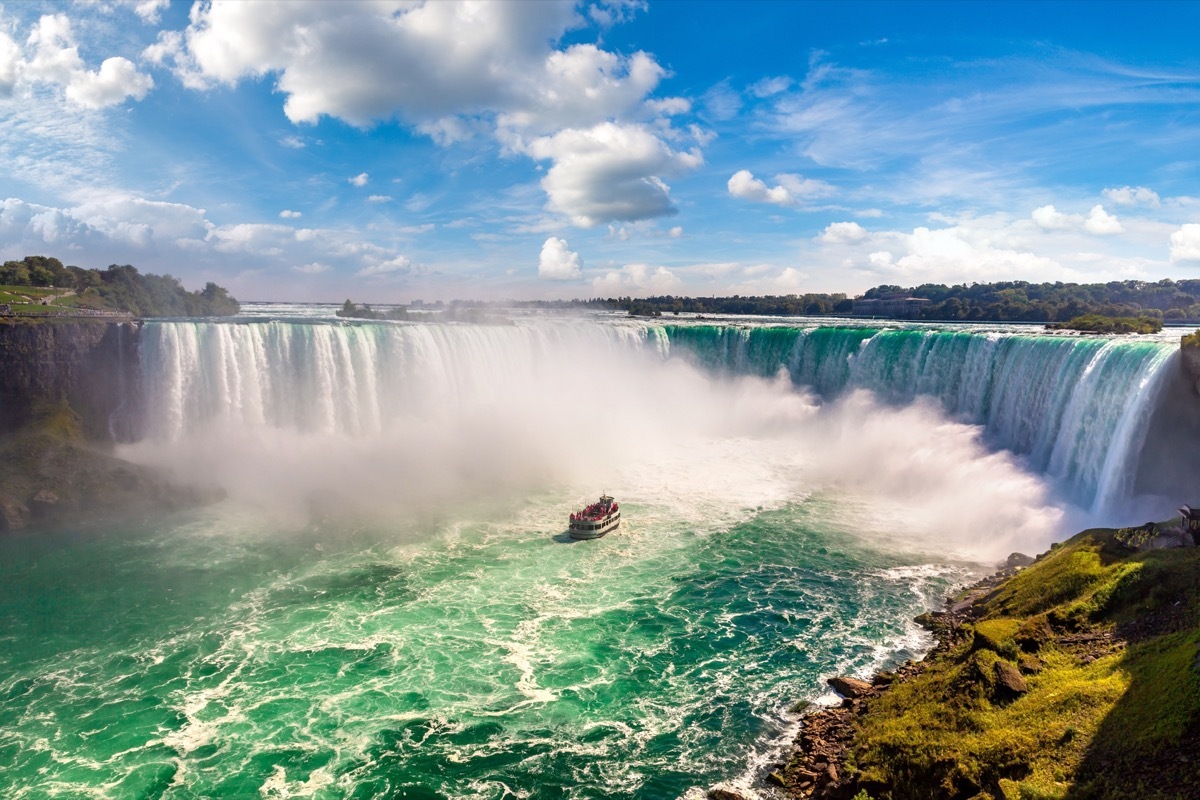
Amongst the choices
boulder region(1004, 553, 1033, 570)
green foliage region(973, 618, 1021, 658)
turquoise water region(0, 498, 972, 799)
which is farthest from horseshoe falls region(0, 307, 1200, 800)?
green foliage region(973, 618, 1021, 658)

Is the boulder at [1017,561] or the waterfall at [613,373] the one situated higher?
the waterfall at [613,373]

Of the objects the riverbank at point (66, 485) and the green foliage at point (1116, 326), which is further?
Answer: the green foliage at point (1116, 326)

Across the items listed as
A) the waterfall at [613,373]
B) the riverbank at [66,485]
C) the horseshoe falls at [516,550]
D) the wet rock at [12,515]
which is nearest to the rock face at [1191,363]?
the horseshoe falls at [516,550]

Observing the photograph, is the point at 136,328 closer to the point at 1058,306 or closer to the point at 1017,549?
the point at 1017,549

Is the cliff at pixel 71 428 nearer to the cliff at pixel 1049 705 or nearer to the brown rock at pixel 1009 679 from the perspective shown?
the cliff at pixel 1049 705

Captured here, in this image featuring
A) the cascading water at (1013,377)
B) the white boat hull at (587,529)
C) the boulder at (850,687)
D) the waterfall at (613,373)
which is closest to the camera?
the boulder at (850,687)

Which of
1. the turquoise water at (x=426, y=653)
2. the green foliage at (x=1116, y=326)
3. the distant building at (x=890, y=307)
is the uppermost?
the distant building at (x=890, y=307)

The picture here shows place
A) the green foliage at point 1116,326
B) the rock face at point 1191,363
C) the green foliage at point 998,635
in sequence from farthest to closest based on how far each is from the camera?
the green foliage at point 1116,326, the rock face at point 1191,363, the green foliage at point 998,635

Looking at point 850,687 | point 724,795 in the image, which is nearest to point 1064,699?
point 850,687
